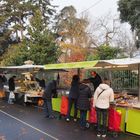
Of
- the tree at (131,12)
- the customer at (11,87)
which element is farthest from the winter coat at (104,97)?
the customer at (11,87)

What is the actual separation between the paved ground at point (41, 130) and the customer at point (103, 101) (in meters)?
0.47

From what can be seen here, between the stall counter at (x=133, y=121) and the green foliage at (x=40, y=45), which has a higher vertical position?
the green foliage at (x=40, y=45)

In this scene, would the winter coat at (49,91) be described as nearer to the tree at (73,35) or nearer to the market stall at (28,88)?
the market stall at (28,88)

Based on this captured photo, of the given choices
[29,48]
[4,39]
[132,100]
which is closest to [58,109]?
[132,100]

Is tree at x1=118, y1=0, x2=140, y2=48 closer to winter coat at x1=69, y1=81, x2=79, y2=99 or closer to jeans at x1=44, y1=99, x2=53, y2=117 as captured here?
jeans at x1=44, y1=99, x2=53, y2=117

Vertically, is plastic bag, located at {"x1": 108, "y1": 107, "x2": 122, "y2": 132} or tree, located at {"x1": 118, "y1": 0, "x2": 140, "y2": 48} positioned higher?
tree, located at {"x1": 118, "y1": 0, "x2": 140, "y2": 48}

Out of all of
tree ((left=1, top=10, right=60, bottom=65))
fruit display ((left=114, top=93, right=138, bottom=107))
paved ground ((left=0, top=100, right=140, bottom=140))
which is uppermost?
tree ((left=1, top=10, right=60, bottom=65))

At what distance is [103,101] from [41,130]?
9.54 ft

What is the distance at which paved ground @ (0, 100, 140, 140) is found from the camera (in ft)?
45.6

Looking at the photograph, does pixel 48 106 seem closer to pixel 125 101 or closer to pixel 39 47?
pixel 125 101

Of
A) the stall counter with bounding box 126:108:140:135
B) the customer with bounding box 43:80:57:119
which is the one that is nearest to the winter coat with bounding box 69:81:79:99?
the customer with bounding box 43:80:57:119

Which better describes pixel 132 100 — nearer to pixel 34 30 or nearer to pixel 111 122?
pixel 111 122

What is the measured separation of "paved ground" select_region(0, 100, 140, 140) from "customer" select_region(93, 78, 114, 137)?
0.47 metres

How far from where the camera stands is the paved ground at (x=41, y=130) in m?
13.9
